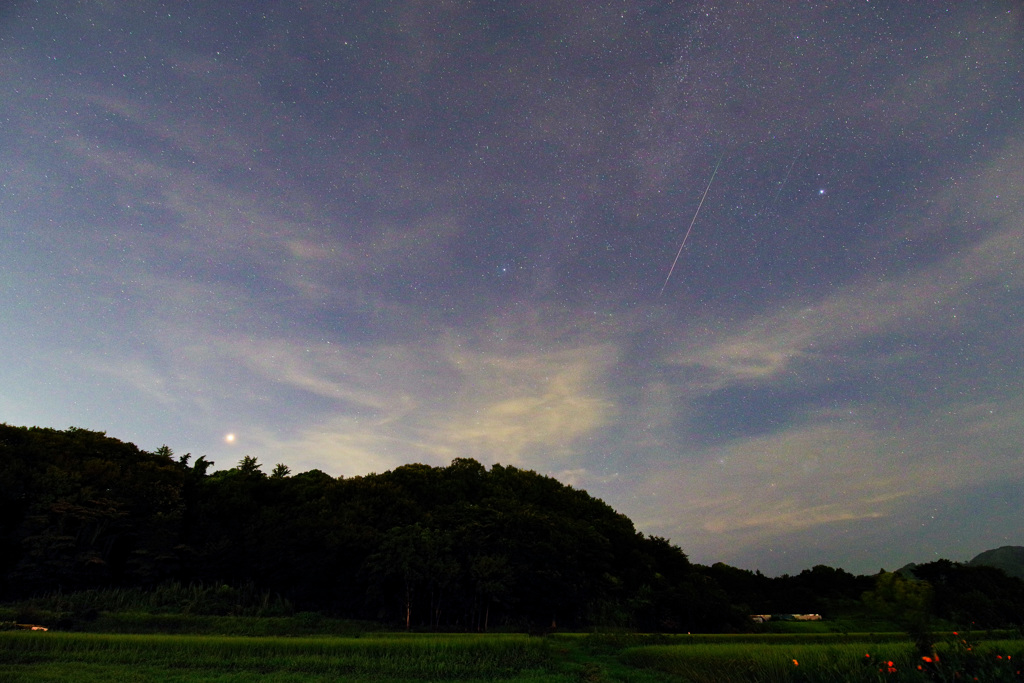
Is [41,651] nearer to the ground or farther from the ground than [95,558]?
nearer to the ground

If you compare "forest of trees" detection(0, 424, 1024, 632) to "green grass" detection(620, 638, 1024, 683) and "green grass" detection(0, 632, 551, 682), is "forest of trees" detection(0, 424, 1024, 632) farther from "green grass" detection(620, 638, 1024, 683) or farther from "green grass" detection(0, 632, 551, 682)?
"green grass" detection(620, 638, 1024, 683)

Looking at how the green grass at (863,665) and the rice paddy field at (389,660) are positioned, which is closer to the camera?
the green grass at (863,665)

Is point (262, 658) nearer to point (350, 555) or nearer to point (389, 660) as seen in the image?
point (389, 660)

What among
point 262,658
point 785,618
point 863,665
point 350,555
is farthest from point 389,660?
point 785,618

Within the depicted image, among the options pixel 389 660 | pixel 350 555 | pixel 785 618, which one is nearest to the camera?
pixel 389 660

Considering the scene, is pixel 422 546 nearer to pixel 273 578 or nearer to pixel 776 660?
pixel 273 578

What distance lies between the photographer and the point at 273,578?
4516 cm

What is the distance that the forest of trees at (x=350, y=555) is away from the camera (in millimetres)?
41875

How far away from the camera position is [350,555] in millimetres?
45688

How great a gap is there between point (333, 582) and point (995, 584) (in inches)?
2637

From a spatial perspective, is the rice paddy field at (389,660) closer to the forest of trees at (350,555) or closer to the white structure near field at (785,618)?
the forest of trees at (350,555)

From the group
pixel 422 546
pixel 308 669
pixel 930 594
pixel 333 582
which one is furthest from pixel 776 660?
pixel 930 594

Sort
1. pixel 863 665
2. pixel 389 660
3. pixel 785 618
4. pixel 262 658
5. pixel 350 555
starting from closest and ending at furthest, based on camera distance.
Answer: pixel 863 665
pixel 262 658
pixel 389 660
pixel 350 555
pixel 785 618

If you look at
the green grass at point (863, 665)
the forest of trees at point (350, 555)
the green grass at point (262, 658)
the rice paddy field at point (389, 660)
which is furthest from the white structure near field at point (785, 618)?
the green grass at point (863, 665)
